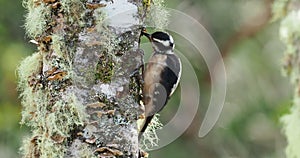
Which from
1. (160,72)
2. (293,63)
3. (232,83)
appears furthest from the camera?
(232,83)

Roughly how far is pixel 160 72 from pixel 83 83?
25.5 inches

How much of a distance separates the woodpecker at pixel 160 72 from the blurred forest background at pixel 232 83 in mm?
2792

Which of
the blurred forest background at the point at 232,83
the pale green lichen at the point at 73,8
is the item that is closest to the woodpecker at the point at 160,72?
the pale green lichen at the point at 73,8

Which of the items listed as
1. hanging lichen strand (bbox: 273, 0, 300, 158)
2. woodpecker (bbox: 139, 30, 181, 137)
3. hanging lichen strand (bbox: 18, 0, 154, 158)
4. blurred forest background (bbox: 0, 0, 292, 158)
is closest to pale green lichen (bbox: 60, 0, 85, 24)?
hanging lichen strand (bbox: 18, 0, 154, 158)

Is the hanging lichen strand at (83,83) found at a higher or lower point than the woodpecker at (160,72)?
higher

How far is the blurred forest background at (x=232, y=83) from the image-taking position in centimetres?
564

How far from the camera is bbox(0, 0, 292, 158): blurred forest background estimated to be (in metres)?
5.64

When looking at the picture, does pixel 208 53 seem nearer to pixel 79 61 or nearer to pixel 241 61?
pixel 241 61

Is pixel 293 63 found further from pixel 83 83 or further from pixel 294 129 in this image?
pixel 83 83

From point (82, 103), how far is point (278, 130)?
432 centimetres

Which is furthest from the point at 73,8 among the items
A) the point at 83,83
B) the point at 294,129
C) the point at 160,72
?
the point at 294,129

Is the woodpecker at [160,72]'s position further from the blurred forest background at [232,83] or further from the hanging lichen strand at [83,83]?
the blurred forest background at [232,83]

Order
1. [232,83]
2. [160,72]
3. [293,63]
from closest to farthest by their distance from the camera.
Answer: [293,63]
[160,72]
[232,83]

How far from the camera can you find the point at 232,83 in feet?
20.5
